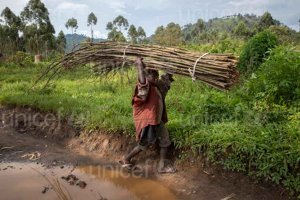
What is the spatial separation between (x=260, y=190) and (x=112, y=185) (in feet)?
6.39


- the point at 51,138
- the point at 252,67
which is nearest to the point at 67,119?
the point at 51,138

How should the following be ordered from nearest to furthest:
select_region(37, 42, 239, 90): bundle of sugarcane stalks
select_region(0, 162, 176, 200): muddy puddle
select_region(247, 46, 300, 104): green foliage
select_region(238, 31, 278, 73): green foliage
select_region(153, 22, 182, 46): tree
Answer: select_region(37, 42, 239, 90): bundle of sugarcane stalks → select_region(0, 162, 176, 200): muddy puddle → select_region(247, 46, 300, 104): green foliage → select_region(238, 31, 278, 73): green foliage → select_region(153, 22, 182, 46): tree

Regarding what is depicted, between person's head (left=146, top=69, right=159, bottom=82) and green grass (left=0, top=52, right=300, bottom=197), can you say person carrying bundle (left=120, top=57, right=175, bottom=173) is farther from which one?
green grass (left=0, top=52, right=300, bottom=197)

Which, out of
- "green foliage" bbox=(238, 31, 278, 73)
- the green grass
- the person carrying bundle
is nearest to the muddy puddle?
the person carrying bundle

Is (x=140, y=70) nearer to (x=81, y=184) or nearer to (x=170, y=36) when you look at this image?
(x=81, y=184)

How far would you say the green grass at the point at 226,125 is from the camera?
409 cm

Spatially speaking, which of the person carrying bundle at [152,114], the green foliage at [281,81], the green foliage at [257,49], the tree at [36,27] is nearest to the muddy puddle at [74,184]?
the person carrying bundle at [152,114]

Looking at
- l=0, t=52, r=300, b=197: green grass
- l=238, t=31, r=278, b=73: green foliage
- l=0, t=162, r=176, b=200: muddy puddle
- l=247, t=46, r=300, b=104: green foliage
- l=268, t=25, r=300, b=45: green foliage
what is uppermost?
l=268, t=25, r=300, b=45: green foliage

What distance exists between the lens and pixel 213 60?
170 inches

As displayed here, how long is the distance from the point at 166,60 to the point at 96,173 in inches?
80.2

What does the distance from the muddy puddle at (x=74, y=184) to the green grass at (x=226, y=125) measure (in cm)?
79

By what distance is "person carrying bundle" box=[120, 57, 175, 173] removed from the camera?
4.84 m

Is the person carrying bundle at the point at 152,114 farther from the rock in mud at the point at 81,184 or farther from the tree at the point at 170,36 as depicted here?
the tree at the point at 170,36

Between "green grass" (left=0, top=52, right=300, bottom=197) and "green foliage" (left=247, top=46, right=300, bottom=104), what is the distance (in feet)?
0.48
